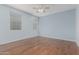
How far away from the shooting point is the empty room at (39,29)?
7.50 feet

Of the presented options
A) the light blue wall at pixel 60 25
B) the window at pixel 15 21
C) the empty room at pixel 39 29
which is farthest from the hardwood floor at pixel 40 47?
the window at pixel 15 21

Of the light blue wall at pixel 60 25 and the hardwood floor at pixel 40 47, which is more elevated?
the light blue wall at pixel 60 25

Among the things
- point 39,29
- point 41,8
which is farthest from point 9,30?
point 41,8

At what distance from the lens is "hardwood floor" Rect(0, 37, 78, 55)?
2297 millimetres

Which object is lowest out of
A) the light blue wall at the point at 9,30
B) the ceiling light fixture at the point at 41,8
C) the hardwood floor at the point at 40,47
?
the hardwood floor at the point at 40,47

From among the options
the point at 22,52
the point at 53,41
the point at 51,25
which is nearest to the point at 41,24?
the point at 51,25

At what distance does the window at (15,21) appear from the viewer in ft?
7.61

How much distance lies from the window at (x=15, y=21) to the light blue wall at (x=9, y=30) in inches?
2.1

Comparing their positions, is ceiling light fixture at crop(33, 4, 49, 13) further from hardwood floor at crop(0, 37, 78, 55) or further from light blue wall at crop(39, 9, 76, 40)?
hardwood floor at crop(0, 37, 78, 55)

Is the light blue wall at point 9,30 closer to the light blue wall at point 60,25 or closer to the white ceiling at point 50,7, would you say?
the white ceiling at point 50,7

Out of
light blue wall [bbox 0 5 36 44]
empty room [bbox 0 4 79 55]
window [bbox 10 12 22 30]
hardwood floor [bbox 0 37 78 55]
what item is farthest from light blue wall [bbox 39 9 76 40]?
window [bbox 10 12 22 30]

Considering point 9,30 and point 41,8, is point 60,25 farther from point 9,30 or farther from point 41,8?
point 9,30

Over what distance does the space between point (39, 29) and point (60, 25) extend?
1.29ft
